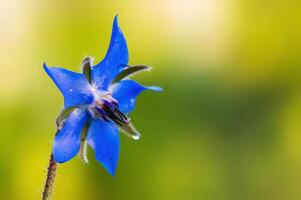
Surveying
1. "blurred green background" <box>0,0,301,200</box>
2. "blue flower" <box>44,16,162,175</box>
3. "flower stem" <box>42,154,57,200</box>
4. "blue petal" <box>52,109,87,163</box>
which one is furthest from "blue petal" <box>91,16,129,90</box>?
"blurred green background" <box>0,0,301,200</box>

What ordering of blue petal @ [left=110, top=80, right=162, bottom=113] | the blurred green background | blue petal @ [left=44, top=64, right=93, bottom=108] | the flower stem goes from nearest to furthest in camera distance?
the flower stem, blue petal @ [left=44, top=64, right=93, bottom=108], blue petal @ [left=110, top=80, right=162, bottom=113], the blurred green background

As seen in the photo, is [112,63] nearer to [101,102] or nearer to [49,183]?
[101,102]

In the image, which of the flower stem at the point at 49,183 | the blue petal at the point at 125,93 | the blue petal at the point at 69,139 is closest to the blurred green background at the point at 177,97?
the blue petal at the point at 125,93

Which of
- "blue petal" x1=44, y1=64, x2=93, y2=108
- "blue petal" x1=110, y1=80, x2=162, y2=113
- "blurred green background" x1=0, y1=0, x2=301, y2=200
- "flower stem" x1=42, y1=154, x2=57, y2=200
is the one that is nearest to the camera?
"flower stem" x1=42, y1=154, x2=57, y2=200

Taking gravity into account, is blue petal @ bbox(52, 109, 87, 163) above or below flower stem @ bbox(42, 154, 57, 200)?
above

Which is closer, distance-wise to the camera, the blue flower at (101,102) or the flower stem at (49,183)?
the flower stem at (49,183)

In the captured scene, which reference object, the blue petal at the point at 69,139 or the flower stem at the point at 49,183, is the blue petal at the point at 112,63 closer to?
the blue petal at the point at 69,139

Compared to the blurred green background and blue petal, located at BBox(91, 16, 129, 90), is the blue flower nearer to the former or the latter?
blue petal, located at BBox(91, 16, 129, 90)
